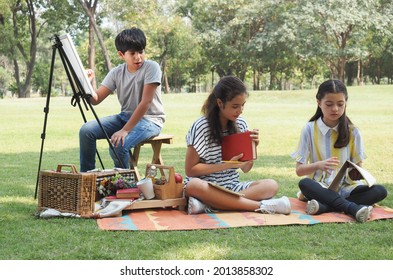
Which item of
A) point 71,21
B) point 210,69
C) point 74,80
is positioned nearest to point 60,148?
point 74,80

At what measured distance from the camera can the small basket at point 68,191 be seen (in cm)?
367

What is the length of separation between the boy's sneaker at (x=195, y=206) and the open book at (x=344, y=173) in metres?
0.80

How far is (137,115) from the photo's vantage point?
168 inches

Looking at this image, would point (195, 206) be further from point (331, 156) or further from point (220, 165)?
point (331, 156)

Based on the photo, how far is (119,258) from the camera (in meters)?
2.74

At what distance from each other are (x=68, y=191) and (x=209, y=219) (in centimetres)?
86

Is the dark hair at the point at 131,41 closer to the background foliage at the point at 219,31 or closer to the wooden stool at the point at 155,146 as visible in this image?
→ the wooden stool at the point at 155,146

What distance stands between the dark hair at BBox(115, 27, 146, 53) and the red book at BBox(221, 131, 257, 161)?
36.5 inches

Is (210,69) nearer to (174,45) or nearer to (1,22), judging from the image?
(174,45)

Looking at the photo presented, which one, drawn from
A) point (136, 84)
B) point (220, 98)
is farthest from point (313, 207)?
point (136, 84)

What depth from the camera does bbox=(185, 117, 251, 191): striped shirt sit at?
12.8 ft

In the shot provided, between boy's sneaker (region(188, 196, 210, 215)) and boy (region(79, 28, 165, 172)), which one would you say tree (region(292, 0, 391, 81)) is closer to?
boy (region(79, 28, 165, 172))

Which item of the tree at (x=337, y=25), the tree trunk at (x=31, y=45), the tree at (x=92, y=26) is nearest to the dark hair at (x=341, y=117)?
the tree at (x=92, y=26)

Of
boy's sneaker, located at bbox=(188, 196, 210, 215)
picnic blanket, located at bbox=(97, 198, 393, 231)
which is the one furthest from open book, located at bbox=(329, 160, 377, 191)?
boy's sneaker, located at bbox=(188, 196, 210, 215)
